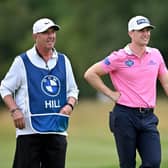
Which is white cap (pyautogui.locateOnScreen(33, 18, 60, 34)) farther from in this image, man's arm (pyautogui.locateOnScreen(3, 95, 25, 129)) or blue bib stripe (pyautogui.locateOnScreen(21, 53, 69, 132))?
man's arm (pyautogui.locateOnScreen(3, 95, 25, 129))

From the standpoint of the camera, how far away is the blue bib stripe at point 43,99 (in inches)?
406

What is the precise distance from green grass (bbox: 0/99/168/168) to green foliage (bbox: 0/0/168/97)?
8.14 meters

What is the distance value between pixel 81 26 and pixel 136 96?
4955 cm

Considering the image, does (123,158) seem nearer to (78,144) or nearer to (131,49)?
(131,49)

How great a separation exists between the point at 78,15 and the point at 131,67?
50.3 meters

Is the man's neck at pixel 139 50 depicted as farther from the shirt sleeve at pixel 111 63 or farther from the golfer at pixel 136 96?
the shirt sleeve at pixel 111 63

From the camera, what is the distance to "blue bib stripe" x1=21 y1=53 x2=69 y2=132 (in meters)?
10.3

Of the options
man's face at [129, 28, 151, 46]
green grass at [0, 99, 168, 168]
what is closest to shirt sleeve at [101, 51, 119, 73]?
man's face at [129, 28, 151, 46]

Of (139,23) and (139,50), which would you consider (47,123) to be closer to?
(139,50)

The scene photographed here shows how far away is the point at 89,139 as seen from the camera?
28688 mm

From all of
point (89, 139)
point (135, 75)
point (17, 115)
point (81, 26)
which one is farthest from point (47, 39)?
point (81, 26)

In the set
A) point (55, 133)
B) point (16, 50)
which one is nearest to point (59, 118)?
point (55, 133)

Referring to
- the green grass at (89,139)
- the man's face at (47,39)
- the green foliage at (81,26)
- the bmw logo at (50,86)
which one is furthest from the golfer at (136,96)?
the green foliage at (81,26)

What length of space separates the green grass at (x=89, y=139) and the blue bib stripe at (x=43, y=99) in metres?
4.20
